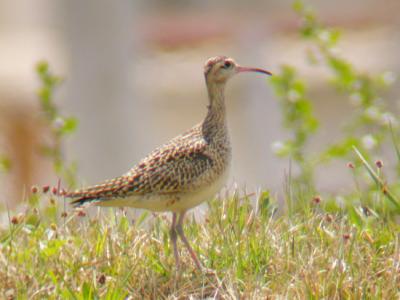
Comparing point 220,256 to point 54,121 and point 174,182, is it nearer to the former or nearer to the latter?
point 174,182

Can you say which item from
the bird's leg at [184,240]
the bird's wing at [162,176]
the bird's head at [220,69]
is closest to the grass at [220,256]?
the bird's leg at [184,240]

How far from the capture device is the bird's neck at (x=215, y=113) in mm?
8070

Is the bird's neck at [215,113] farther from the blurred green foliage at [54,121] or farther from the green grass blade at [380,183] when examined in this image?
the blurred green foliage at [54,121]

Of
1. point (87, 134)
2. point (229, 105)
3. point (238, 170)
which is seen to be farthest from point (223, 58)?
point (229, 105)

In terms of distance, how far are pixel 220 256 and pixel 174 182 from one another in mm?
618

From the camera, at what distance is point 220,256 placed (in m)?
7.14

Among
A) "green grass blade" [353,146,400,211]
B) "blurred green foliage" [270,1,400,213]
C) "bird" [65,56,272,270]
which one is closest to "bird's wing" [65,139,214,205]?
"bird" [65,56,272,270]

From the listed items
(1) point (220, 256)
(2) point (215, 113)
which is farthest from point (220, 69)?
(1) point (220, 256)

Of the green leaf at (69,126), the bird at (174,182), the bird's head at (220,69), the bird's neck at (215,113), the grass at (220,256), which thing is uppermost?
the bird's head at (220,69)

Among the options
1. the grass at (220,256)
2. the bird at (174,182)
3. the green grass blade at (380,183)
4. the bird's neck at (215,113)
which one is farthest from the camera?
the bird's neck at (215,113)

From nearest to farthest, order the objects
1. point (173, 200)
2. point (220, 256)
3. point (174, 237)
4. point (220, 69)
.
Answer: point (220, 256)
point (174, 237)
point (173, 200)
point (220, 69)

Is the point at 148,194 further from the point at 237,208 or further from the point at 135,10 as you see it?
the point at 135,10

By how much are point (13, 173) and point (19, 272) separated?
31.0ft

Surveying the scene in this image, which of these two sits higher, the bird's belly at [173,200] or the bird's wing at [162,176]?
the bird's wing at [162,176]
